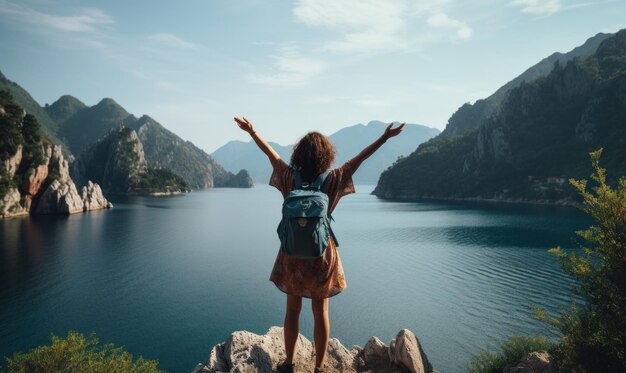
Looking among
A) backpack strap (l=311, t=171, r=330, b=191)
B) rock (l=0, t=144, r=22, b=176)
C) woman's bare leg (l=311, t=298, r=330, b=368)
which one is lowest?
woman's bare leg (l=311, t=298, r=330, b=368)

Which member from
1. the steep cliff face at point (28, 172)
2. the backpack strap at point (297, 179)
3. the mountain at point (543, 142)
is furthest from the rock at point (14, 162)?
the mountain at point (543, 142)

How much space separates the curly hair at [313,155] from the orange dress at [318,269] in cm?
20

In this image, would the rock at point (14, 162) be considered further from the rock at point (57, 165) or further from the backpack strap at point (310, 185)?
the backpack strap at point (310, 185)

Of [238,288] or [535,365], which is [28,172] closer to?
[238,288]

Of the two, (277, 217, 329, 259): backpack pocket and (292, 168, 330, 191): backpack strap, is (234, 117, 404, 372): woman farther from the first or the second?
(277, 217, 329, 259): backpack pocket

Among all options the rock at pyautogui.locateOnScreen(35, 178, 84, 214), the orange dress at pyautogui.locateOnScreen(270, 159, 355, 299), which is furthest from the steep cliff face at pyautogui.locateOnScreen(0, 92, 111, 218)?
the orange dress at pyautogui.locateOnScreen(270, 159, 355, 299)

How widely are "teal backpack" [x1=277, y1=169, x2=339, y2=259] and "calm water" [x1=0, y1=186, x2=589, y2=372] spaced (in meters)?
20.3

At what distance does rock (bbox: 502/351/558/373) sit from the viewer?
1157 cm

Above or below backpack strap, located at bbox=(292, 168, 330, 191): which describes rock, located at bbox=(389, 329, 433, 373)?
below

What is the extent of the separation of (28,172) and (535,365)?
370ft

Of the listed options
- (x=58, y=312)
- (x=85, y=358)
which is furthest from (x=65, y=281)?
(x=85, y=358)

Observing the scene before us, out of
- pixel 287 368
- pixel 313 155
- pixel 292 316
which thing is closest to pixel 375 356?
pixel 287 368

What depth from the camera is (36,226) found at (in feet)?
231

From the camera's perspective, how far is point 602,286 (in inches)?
384
